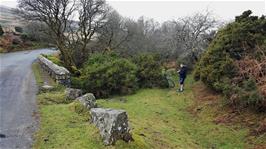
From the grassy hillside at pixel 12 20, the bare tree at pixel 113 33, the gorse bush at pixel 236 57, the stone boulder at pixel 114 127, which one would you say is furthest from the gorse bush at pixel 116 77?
the stone boulder at pixel 114 127

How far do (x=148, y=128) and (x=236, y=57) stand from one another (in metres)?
7.35

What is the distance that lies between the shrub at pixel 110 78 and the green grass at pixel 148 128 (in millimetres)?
2439

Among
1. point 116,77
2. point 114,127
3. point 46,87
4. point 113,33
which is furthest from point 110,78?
point 114,127

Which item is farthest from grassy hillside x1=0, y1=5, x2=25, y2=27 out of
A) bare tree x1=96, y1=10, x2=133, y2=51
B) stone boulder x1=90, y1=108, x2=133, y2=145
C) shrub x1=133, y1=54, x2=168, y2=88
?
stone boulder x1=90, y1=108, x2=133, y2=145

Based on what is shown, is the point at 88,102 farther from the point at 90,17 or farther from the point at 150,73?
the point at 90,17

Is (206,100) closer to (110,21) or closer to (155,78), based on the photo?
(155,78)

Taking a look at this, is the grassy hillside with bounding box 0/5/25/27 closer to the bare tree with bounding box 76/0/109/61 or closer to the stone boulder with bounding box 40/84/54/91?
the bare tree with bounding box 76/0/109/61

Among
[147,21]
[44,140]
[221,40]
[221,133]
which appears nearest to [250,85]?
[221,133]

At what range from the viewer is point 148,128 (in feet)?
41.8

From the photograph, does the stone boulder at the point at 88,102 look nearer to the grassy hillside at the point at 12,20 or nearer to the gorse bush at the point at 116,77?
the gorse bush at the point at 116,77

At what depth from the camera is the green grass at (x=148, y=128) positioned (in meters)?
9.73

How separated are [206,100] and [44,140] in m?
9.95

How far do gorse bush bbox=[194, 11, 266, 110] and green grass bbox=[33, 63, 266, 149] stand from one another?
55.0 inches

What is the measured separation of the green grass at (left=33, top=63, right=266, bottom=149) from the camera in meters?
9.73
